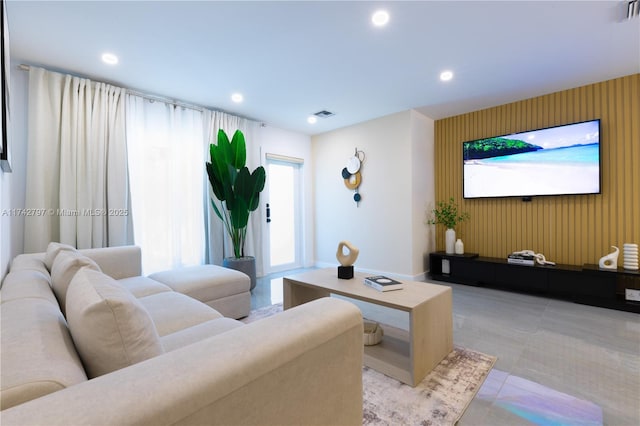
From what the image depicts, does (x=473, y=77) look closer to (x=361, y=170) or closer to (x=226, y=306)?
(x=361, y=170)

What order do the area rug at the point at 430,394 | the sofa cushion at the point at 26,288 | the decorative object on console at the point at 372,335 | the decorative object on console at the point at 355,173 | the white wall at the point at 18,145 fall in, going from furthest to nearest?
the decorative object on console at the point at 355,173 < the white wall at the point at 18,145 < the decorative object on console at the point at 372,335 < the area rug at the point at 430,394 < the sofa cushion at the point at 26,288

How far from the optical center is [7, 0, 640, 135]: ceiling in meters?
1.98

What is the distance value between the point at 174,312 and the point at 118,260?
1.38m

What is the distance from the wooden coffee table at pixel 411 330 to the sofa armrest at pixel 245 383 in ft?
2.32

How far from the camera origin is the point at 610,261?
9.52 ft

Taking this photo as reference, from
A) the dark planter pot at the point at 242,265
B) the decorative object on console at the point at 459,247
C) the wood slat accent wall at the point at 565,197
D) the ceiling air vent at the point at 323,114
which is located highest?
the ceiling air vent at the point at 323,114

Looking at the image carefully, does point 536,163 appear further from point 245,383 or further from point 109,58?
point 109,58

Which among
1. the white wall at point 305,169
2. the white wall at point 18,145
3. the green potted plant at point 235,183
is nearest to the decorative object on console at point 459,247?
the white wall at point 305,169

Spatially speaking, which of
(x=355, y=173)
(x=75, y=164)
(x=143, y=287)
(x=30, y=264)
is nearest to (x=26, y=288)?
(x=30, y=264)

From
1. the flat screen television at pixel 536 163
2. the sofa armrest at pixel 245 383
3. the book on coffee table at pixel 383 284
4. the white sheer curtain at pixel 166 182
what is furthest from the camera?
the white sheer curtain at pixel 166 182

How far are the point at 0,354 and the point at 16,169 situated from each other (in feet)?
10.1

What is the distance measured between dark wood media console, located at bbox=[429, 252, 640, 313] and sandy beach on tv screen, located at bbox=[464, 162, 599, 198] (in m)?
0.89

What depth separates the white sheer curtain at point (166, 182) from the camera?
10.7ft

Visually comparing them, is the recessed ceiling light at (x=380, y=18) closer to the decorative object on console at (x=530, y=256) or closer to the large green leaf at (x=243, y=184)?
the large green leaf at (x=243, y=184)
